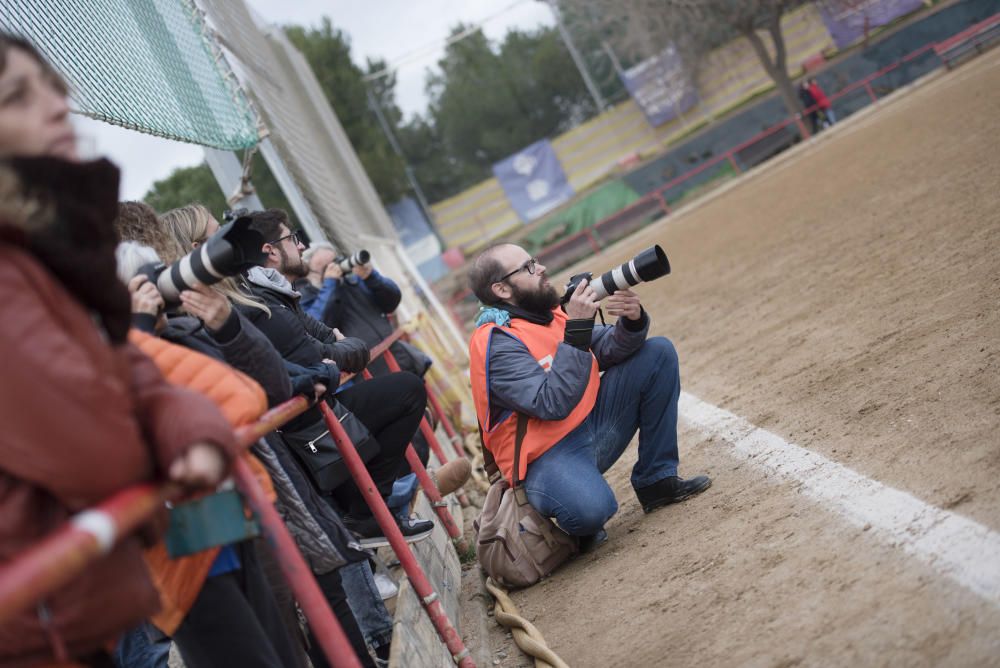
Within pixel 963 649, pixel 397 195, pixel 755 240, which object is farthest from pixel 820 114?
pixel 963 649

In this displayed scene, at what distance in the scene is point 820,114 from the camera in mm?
25500

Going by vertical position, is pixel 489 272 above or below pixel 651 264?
above

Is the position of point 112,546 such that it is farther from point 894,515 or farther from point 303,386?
point 894,515

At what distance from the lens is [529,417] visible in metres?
4.31

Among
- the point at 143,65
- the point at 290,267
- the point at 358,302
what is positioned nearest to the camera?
the point at 290,267

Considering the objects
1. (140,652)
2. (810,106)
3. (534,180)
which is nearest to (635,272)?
(140,652)

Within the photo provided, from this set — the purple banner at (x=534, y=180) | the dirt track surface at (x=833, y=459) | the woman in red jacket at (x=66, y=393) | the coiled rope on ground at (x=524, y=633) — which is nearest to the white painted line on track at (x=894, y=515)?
the dirt track surface at (x=833, y=459)

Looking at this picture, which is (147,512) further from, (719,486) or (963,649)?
(719,486)

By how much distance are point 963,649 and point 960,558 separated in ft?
1.55

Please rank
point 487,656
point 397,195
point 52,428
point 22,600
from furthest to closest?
point 397,195 < point 487,656 < point 52,428 < point 22,600

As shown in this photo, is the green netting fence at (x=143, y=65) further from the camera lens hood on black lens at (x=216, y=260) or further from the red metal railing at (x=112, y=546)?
the red metal railing at (x=112, y=546)

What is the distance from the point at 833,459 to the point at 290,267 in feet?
9.40

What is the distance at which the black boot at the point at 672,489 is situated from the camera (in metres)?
4.44

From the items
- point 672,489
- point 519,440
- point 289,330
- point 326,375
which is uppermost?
point 289,330
